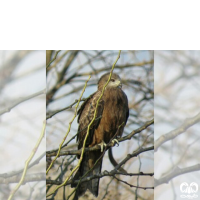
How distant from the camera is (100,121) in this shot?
188 centimetres

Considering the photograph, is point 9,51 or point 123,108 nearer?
point 9,51

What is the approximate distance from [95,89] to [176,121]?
0.48m

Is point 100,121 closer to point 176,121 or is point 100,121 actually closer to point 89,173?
point 89,173

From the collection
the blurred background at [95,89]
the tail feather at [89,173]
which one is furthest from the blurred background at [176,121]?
the tail feather at [89,173]

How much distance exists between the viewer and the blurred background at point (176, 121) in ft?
5.96

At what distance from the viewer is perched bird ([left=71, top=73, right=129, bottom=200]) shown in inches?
72.7

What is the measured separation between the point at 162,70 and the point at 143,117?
28cm

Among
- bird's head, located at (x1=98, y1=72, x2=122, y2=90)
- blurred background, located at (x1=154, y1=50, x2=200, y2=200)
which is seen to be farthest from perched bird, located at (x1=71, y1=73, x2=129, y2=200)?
blurred background, located at (x1=154, y1=50, x2=200, y2=200)

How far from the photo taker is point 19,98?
1778 mm

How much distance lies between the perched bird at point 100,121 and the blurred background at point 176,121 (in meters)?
0.21

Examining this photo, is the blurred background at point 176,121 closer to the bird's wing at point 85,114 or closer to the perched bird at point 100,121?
the perched bird at point 100,121

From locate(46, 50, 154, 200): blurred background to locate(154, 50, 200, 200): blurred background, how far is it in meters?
0.04

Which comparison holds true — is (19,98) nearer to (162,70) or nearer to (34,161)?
(34,161)
